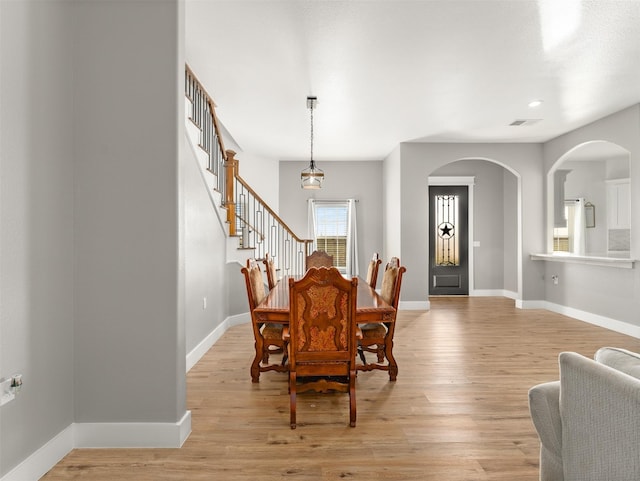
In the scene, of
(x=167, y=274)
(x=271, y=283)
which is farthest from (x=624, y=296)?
(x=167, y=274)

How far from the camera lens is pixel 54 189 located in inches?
86.4

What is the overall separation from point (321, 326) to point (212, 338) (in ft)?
8.26

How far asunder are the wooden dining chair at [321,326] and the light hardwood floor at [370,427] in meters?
0.26

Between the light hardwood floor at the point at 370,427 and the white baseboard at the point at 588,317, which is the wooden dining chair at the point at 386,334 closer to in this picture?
the light hardwood floor at the point at 370,427

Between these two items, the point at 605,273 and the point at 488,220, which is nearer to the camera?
the point at 605,273

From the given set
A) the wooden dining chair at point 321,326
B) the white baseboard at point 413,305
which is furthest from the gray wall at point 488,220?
the wooden dining chair at point 321,326

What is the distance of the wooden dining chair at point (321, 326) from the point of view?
263cm

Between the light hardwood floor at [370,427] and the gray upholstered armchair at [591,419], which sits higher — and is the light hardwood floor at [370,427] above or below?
below

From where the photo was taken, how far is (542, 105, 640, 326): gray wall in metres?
5.20

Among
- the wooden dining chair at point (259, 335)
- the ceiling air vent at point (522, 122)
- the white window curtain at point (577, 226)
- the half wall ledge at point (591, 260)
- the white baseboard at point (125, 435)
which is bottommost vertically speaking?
the white baseboard at point (125, 435)

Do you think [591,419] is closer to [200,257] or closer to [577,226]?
[200,257]

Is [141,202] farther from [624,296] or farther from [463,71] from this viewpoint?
[624,296]

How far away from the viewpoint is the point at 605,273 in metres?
5.81

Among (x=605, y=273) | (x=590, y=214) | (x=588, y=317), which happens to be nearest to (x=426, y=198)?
(x=605, y=273)
